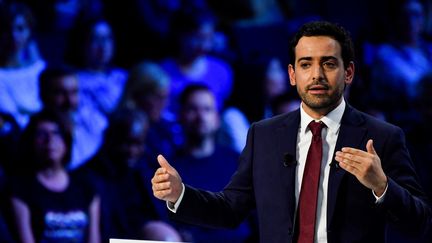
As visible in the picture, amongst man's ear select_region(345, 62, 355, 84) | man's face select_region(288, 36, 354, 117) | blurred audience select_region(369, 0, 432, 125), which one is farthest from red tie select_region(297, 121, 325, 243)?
blurred audience select_region(369, 0, 432, 125)

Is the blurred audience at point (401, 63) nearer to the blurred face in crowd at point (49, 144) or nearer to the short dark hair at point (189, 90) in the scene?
the short dark hair at point (189, 90)

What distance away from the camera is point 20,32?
16.4 feet

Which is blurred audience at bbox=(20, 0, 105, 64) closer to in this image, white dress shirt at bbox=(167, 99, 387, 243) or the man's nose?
white dress shirt at bbox=(167, 99, 387, 243)

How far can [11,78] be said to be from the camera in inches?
192

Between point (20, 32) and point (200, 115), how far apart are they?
4.69 ft

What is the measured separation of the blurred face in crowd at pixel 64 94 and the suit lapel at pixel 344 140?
10.3ft

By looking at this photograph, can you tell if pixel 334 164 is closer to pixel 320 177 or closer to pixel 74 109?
pixel 320 177

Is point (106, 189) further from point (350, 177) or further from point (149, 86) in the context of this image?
point (350, 177)

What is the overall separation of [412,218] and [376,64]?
4.46 m

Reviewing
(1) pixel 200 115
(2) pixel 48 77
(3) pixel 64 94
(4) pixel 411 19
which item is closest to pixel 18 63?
(2) pixel 48 77

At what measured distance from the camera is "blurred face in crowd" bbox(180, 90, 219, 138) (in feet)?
17.9

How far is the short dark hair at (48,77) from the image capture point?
4984 mm

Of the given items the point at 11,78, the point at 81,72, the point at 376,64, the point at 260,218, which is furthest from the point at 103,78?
the point at 260,218

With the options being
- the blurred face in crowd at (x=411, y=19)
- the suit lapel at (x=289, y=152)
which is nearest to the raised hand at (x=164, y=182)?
the suit lapel at (x=289, y=152)
